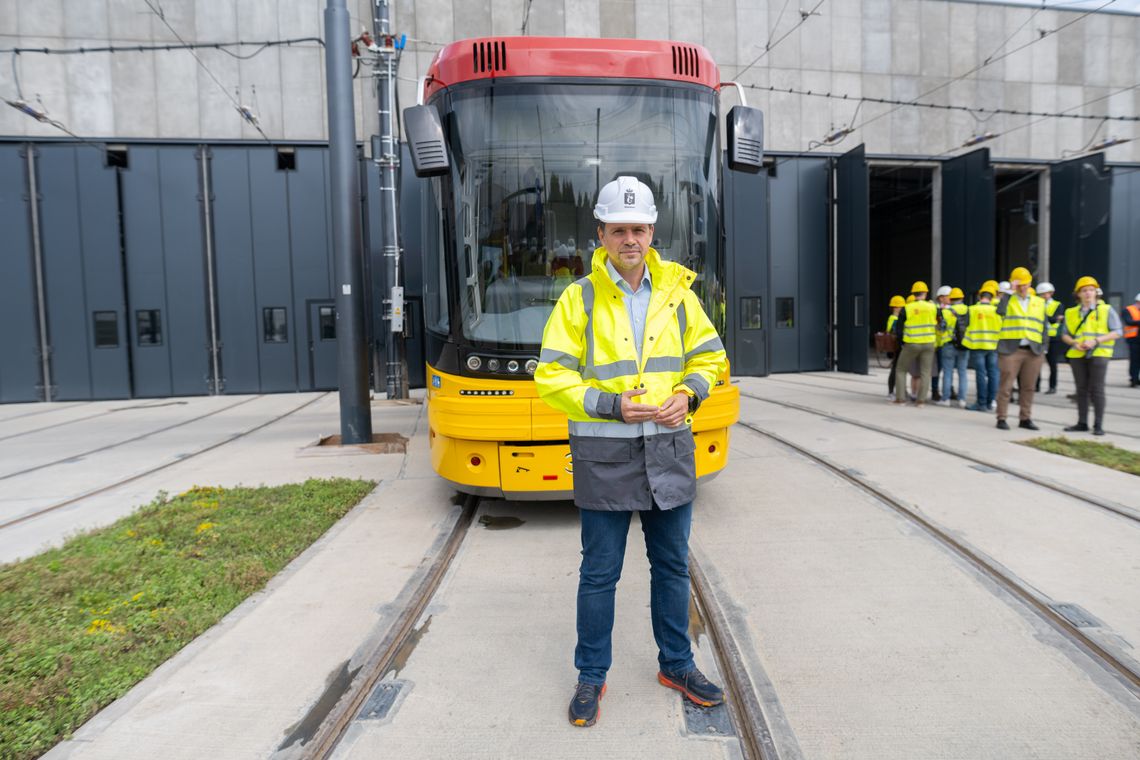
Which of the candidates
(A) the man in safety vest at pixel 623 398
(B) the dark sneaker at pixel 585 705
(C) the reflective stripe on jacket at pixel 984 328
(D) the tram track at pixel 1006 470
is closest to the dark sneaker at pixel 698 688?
(A) the man in safety vest at pixel 623 398

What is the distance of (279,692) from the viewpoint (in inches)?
123

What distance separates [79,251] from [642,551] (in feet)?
57.6

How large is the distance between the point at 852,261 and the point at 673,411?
19.1 meters

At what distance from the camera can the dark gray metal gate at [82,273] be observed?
56.4 ft

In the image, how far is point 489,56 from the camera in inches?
214

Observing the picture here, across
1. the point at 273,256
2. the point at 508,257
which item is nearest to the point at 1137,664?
the point at 508,257

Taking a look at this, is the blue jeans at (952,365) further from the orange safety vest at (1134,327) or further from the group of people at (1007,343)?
the orange safety vest at (1134,327)

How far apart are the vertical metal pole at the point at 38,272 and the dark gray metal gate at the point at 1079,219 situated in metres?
26.2

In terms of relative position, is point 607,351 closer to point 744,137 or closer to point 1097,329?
point 744,137

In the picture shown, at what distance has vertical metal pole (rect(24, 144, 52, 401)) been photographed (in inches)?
673

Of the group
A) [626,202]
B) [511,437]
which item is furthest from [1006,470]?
[626,202]

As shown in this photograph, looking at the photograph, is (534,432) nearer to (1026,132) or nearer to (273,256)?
(273,256)

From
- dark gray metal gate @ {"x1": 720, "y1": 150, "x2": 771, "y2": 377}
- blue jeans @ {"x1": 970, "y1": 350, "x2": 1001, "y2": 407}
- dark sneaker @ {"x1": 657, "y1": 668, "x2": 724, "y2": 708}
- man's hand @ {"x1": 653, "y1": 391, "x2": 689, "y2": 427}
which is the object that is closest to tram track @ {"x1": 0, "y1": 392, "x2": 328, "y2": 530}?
dark sneaker @ {"x1": 657, "y1": 668, "x2": 724, "y2": 708}

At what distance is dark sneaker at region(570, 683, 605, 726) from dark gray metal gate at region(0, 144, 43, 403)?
62.7 ft
